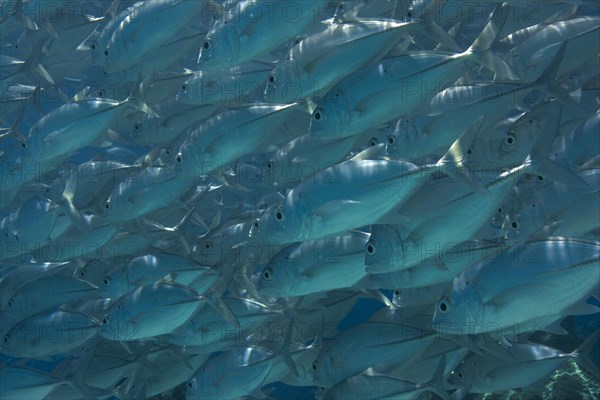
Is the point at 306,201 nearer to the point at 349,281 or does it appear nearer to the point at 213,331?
the point at 349,281

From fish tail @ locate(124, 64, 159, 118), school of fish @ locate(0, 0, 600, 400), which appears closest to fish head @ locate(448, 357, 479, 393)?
school of fish @ locate(0, 0, 600, 400)

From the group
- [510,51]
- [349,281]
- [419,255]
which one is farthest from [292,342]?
[510,51]

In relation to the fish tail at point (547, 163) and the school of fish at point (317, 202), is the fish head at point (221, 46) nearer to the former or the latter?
the school of fish at point (317, 202)

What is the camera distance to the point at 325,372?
433cm

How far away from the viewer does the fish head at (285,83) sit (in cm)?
348

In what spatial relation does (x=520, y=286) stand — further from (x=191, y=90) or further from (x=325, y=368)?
(x=191, y=90)

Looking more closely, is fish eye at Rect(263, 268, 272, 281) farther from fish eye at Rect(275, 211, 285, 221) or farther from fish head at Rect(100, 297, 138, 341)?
fish head at Rect(100, 297, 138, 341)

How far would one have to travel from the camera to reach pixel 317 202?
10.5 feet

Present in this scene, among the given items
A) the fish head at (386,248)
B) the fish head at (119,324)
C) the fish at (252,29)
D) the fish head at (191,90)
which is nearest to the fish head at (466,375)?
the fish head at (386,248)

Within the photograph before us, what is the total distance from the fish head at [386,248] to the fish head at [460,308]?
34 centimetres

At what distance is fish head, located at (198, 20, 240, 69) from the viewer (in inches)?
142

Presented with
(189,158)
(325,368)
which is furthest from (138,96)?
(325,368)

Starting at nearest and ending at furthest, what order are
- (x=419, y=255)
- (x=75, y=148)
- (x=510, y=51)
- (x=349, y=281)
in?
(x=419, y=255) < (x=349, y=281) < (x=510, y=51) < (x=75, y=148)

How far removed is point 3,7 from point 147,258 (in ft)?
9.51
